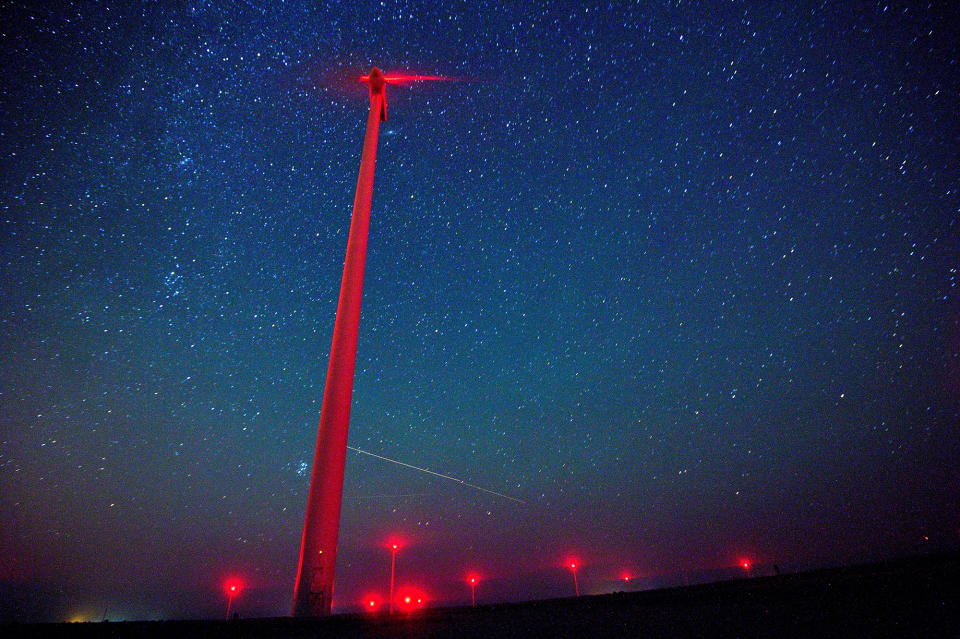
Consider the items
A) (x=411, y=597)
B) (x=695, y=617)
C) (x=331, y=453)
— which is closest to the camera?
(x=695, y=617)

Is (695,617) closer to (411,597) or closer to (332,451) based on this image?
(332,451)

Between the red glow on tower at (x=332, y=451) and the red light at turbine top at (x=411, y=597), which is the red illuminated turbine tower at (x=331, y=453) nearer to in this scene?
the red glow on tower at (x=332, y=451)

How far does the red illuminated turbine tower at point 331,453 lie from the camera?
9.32 metres

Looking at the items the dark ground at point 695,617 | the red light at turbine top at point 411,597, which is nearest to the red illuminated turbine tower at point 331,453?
the dark ground at point 695,617

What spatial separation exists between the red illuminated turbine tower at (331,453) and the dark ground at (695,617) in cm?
643

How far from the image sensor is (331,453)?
10.7 m

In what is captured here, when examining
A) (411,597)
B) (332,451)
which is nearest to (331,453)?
(332,451)

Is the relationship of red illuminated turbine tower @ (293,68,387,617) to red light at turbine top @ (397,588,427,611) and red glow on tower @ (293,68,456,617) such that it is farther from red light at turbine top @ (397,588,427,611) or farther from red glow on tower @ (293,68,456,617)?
red light at turbine top @ (397,588,427,611)

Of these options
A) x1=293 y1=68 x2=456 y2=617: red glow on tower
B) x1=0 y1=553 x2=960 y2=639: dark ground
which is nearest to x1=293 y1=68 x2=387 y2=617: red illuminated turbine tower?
x1=293 y1=68 x2=456 y2=617: red glow on tower

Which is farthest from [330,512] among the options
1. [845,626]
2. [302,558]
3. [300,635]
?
[845,626]

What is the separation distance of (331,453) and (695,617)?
9588 millimetres

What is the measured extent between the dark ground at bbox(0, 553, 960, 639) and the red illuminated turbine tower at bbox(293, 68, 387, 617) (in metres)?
6.43

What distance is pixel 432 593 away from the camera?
290 feet

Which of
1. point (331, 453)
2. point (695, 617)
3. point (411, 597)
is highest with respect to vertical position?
point (331, 453)
